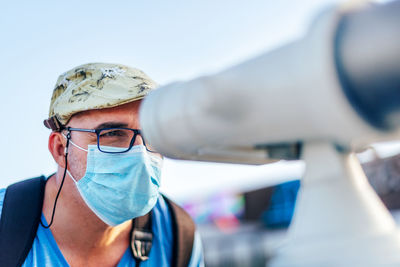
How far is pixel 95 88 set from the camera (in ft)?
6.23

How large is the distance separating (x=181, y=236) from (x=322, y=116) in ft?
5.01

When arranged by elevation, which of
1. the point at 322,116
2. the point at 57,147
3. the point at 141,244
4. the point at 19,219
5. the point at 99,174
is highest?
the point at 322,116

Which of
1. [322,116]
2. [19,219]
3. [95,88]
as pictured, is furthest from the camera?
[95,88]

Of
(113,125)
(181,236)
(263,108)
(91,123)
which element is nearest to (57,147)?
(91,123)

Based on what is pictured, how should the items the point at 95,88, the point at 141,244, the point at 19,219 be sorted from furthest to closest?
the point at 141,244
the point at 95,88
the point at 19,219

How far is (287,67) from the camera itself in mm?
594

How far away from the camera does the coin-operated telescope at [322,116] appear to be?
562 millimetres

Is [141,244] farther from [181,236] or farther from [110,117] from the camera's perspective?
[110,117]

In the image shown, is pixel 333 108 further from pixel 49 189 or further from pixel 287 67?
pixel 49 189

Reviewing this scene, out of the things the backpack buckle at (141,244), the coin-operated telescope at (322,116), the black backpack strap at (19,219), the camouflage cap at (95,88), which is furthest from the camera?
the backpack buckle at (141,244)

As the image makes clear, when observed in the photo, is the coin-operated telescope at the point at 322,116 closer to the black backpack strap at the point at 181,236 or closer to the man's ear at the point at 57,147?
the black backpack strap at the point at 181,236

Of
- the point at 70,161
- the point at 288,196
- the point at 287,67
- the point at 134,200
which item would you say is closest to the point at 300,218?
the point at 287,67

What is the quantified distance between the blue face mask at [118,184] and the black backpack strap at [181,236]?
0.20m

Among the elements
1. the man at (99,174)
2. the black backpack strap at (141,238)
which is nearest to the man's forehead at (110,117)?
the man at (99,174)
